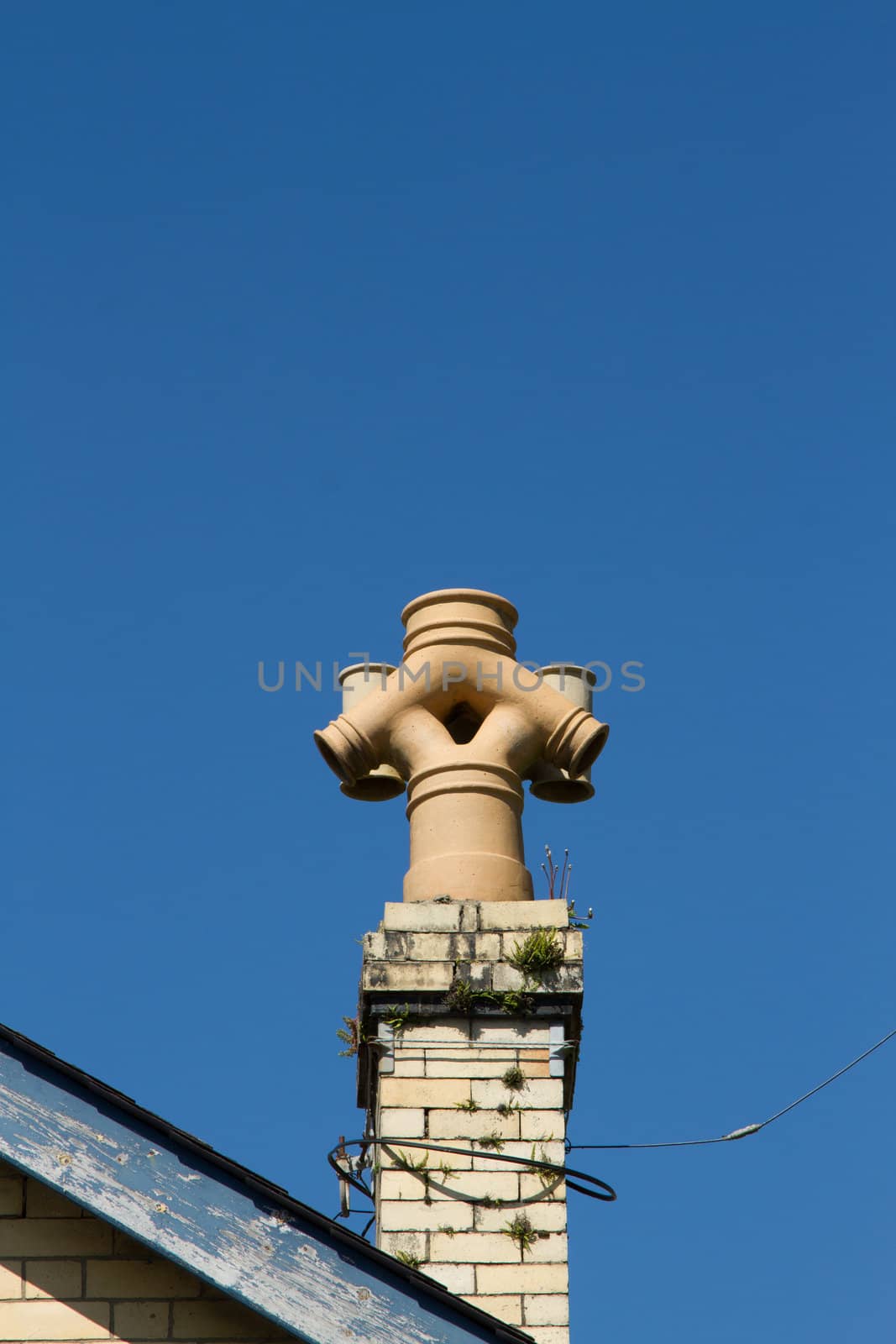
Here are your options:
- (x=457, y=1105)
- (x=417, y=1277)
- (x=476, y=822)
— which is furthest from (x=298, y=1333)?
(x=476, y=822)

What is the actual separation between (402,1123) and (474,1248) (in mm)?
664

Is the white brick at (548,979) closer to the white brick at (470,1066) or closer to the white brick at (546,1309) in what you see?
the white brick at (470,1066)

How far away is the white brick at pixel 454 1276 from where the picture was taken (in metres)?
8.13

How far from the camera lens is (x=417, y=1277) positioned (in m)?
5.91

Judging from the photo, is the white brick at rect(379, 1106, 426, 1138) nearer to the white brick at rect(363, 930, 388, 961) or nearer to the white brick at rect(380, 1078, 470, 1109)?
the white brick at rect(380, 1078, 470, 1109)

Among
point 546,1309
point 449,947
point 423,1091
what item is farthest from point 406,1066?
point 546,1309

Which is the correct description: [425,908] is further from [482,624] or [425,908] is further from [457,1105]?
[482,624]

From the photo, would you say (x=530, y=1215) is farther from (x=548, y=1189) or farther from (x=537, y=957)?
(x=537, y=957)

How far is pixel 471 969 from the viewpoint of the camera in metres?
8.99

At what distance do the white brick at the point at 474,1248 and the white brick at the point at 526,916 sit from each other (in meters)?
1.45

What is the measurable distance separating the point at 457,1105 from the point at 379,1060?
426 millimetres

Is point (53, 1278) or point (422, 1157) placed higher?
point (422, 1157)

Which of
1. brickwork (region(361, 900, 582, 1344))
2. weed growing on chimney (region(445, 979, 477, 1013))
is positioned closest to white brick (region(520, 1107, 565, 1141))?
brickwork (region(361, 900, 582, 1344))

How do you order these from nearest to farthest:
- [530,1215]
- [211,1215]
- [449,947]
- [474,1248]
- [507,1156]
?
[211,1215] < [474,1248] < [530,1215] < [507,1156] < [449,947]
